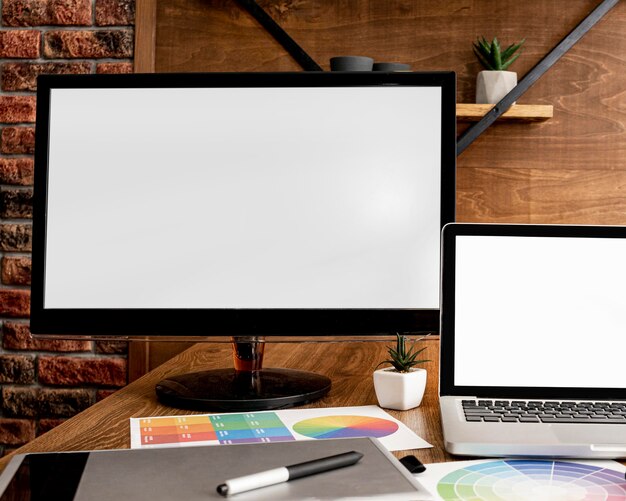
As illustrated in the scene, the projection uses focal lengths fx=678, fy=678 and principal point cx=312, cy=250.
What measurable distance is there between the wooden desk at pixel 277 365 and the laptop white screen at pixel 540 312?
0.11m

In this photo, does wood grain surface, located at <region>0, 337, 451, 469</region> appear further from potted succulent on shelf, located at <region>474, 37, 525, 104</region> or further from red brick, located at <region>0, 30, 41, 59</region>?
red brick, located at <region>0, 30, 41, 59</region>

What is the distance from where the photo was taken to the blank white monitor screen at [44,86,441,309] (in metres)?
0.94

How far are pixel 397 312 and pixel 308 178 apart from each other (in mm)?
223

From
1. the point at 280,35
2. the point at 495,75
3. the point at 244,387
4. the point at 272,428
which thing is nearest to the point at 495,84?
the point at 495,75

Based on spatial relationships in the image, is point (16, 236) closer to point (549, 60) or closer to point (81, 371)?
point (81, 371)

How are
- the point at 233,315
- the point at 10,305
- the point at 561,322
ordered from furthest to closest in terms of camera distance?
the point at 10,305, the point at 233,315, the point at 561,322

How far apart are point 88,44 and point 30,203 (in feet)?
1.58

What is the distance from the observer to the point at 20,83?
75.9 inches

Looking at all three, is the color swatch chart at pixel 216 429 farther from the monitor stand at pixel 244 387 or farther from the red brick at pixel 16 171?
the red brick at pixel 16 171

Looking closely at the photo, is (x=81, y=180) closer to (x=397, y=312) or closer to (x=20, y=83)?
(x=397, y=312)

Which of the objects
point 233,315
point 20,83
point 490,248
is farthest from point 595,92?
point 20,83

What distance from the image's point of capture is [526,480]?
0.62 meters

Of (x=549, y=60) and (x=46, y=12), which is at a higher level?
(x=46, y=12)

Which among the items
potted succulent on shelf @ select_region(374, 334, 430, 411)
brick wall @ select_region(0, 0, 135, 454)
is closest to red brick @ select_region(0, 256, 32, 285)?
brick wall @ select_region(0, 0, 135, 454)
